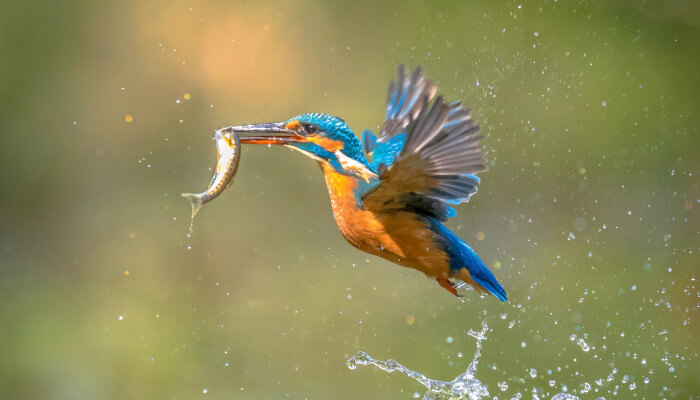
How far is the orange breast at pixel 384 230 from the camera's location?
4.83ft

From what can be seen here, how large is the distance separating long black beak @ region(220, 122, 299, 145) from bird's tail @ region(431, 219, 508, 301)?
1.13ft

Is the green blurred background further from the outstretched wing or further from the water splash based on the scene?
the outstretched wing

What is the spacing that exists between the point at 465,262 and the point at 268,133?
49 centimetres

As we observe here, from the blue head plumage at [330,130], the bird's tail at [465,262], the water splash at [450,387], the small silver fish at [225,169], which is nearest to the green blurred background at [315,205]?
the water splash at [450,387]

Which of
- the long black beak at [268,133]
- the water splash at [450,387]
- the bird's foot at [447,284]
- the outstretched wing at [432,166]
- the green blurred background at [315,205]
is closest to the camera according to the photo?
the outstretched wing at [432,166]

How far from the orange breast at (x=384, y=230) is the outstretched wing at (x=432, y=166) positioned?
0.08 feet

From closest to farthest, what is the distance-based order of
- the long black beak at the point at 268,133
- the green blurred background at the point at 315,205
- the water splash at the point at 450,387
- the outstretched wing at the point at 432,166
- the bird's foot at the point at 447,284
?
1. the outstretched wing at the point at 432,166
2. the long black beak at the point at 268,133
3. the bird's foot at the point at 447,284
4. the water splash at the point at 450,387
5. the green blurred background at the point at 315,205

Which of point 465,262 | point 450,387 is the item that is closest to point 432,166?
point 465,262

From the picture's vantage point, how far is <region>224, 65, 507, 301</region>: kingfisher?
4.56 ft

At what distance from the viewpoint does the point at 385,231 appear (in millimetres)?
1476

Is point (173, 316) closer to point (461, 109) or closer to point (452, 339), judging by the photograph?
point (452, 339)

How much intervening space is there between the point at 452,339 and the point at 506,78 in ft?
4.24

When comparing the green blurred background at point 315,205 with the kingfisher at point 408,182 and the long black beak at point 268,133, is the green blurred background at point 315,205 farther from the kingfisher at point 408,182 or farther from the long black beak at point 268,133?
the long black beak at point 268,133

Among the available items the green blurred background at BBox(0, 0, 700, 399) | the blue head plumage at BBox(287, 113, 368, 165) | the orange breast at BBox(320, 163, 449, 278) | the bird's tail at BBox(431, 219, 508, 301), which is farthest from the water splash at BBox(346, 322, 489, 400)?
the green blurred background at BBox(0, 0, 700, 399)
